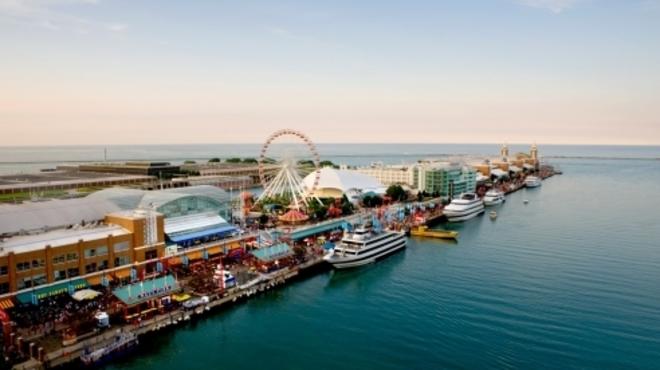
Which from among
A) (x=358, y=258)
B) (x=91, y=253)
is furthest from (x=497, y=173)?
(x=91, y=253)

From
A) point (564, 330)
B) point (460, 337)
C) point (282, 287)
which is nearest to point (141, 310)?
point (282, 287)

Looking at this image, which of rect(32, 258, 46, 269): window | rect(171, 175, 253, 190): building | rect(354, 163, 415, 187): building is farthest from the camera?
rect(354, 163, 415, 187): building

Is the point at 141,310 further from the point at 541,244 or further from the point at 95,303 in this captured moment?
the point at 541,244

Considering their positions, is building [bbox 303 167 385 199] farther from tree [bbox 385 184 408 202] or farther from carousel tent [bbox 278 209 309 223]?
carousel tent [bbox 278 209 309 223]

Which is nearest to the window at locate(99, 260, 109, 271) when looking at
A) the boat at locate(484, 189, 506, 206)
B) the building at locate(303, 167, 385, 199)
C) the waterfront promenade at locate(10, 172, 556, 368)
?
the waterfront promenade at locate(10, 172, 556, 368)

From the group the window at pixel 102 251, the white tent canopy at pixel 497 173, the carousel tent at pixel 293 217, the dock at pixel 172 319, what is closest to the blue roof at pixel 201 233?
the window at pixel 102 251
